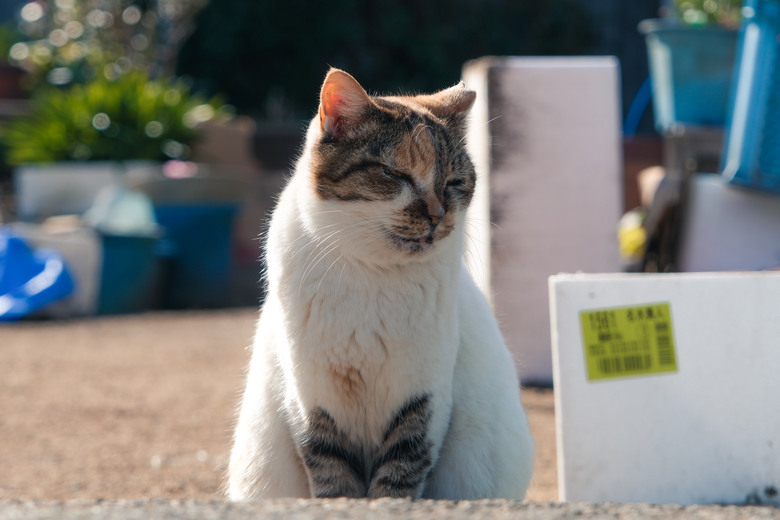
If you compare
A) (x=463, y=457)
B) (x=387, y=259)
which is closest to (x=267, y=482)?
(x=463, y=457)

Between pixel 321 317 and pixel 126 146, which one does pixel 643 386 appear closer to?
pixel 321 317

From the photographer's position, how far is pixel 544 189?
4.61 m

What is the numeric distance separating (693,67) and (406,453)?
3.74 m

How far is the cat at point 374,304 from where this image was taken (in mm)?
2166

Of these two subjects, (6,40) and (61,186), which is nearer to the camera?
(61,186)

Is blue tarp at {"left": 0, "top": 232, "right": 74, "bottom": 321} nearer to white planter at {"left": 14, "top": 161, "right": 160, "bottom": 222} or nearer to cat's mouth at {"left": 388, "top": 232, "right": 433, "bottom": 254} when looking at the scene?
white planter at {"left": 14, "top": 161, "right": 160, "bottom": 222}

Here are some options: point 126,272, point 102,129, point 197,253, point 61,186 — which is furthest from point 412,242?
point 102,129

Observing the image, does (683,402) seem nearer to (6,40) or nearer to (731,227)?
(731,227)

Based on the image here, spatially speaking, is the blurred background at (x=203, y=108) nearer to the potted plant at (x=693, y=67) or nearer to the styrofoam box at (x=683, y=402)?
the potted plant at (x=693, y=67)

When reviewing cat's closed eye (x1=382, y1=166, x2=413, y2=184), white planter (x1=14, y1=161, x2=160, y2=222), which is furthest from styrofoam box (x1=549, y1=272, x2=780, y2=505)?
white planter (x1=14, y1=161, x2=160, y2=222)

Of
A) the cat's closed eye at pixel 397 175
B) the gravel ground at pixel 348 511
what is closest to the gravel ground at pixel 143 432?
the gravel ground at pixel 348 511

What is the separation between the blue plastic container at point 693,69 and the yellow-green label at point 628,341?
9.99ft

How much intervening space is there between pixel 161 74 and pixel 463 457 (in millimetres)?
9774

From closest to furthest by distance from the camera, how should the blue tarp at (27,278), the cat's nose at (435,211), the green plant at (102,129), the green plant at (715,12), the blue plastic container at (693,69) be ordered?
the cat's nose at (435,211) < the blue plastic container at (693,69) < the green plant at (715,12) < the blue tarp at (27,278) < the green plant at (102,129)
